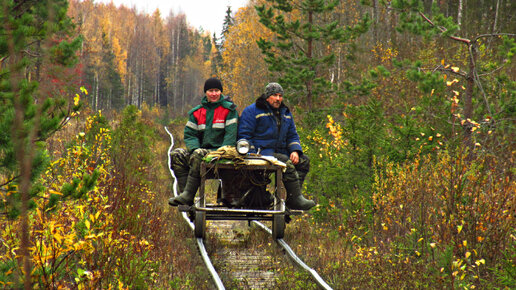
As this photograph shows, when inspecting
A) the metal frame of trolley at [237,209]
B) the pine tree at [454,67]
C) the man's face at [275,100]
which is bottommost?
the metal frame of trolley at [237,209]

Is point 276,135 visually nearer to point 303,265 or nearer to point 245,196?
point 245,196

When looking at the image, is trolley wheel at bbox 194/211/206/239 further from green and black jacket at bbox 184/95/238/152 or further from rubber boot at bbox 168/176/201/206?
green and black jacket at bbox 184/95/238/152

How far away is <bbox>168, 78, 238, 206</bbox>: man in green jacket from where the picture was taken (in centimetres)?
702

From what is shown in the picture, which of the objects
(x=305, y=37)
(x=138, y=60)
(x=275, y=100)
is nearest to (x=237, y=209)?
(x=275, y=100)

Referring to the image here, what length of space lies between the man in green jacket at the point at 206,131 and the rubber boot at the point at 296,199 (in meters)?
1.14

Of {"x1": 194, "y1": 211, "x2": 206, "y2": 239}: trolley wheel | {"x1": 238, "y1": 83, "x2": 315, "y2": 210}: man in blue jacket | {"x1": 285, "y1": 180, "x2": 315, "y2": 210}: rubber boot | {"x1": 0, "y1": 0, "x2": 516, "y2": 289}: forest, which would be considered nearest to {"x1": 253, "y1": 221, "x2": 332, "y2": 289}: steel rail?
{"x1": 0, "y1": 0, "x2": 516, "y2": 289}: forest

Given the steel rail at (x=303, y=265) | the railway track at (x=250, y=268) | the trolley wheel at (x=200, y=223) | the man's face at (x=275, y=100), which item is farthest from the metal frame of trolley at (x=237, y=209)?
the man's face at (x=275, y=100)

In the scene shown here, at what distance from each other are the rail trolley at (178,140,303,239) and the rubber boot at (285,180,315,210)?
16 cm

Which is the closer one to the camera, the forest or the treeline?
the forest

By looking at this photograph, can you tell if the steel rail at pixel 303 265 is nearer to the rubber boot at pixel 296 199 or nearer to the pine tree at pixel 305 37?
the rubber boot at pixel 296 199

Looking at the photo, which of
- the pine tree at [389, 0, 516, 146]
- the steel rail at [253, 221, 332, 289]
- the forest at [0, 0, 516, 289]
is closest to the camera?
the forest at [0, 0, 516, 289]

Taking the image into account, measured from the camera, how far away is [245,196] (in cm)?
686

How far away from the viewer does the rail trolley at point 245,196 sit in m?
6.49

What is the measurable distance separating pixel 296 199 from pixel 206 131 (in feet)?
6.04
